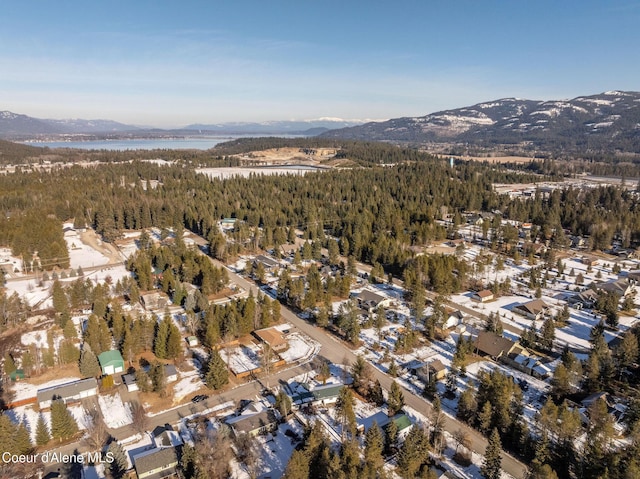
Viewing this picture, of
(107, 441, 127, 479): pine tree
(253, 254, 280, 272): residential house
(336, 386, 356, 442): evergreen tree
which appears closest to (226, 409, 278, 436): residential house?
(336, 386, 356, 442): evergreen tree

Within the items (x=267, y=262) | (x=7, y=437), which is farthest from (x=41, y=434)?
(x=267, y=262)

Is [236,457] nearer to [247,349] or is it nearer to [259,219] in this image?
[247,349]

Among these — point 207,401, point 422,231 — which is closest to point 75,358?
point 207,401

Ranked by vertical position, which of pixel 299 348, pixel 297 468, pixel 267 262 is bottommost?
pixel 299 348

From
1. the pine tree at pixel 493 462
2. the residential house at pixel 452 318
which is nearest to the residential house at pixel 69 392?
the pine tree at pixel 493 462

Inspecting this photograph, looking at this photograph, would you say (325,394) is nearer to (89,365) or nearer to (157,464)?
(157,464)

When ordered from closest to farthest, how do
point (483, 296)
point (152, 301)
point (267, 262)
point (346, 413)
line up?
1. point (346, 413)
2. point (152, 301)
3. point (483, 296)
4. point (267, 262)
